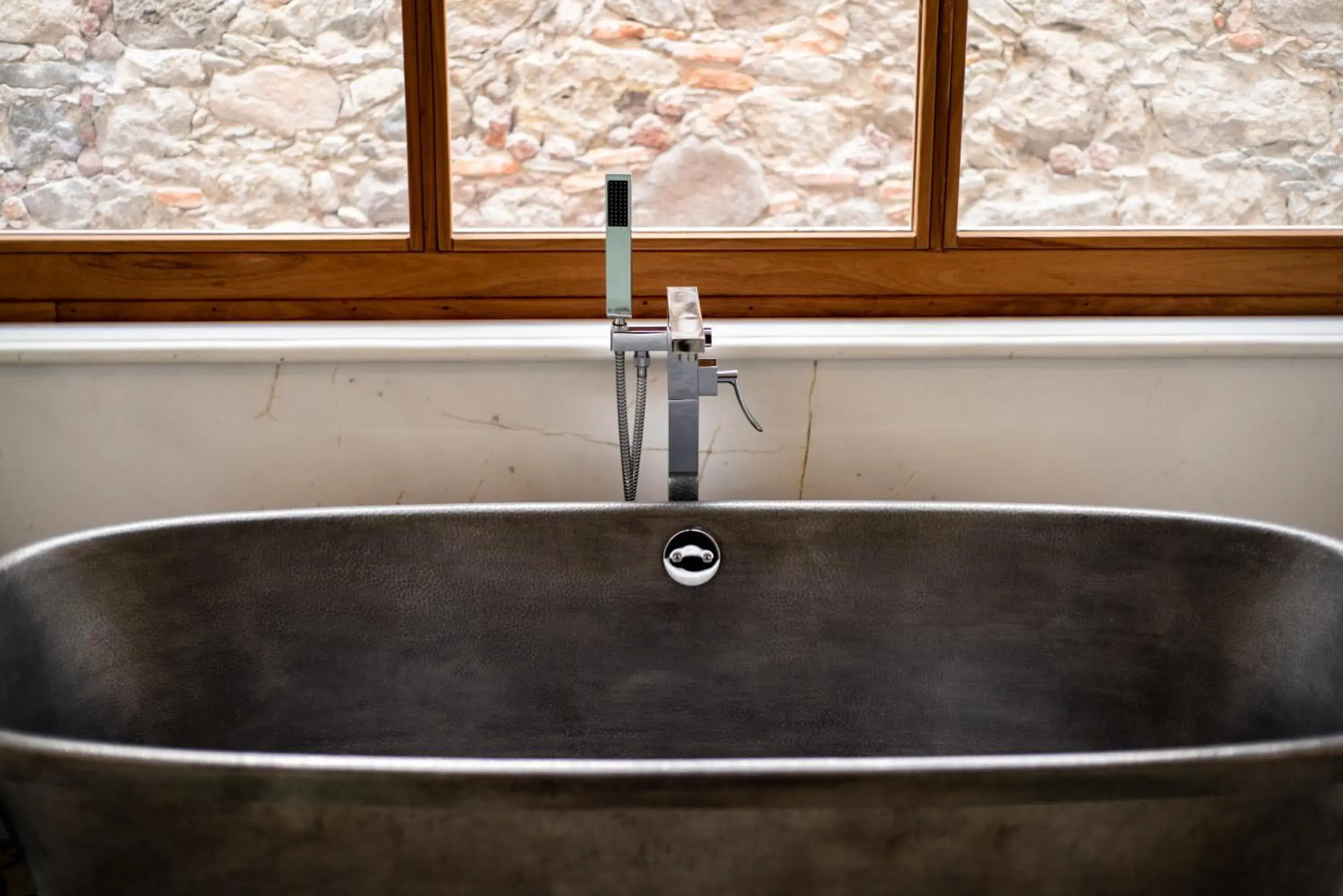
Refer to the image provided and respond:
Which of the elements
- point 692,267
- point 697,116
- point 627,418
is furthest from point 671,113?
point 627,418

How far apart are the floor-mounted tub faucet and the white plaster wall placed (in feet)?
0.39

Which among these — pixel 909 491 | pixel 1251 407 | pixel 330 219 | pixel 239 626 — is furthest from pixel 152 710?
pixel 1251 407

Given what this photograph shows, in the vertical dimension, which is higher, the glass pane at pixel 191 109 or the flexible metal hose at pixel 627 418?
the glass pane at pixel 191 109

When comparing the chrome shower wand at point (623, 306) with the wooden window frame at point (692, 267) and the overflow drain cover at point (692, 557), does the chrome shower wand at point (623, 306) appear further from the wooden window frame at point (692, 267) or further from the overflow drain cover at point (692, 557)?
the wooden window frame at point (692, 267)

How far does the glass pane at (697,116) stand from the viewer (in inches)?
70.6

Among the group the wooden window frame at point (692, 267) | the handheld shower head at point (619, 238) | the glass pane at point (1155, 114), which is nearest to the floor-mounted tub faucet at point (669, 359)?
the handheld shower head at point (619, 238)

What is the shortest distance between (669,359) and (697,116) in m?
0.74

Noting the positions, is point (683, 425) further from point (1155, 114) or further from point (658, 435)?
point (1155, 114)

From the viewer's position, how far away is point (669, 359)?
130 centimetres

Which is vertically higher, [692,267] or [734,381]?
[692,267]

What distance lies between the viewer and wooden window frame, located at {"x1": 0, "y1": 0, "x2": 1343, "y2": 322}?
1.54 meters

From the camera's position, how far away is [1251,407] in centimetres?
150

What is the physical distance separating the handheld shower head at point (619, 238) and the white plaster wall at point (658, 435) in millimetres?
187

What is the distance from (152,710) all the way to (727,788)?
2.64 ft
